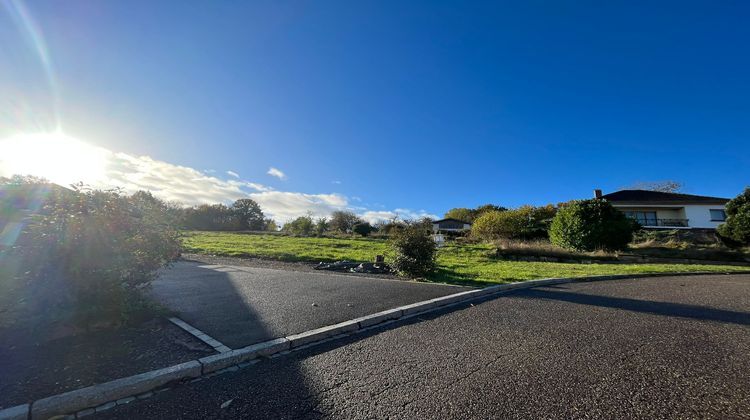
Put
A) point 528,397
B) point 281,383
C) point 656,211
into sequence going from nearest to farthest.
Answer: point 528,397 → point 281,383 → point 656,211

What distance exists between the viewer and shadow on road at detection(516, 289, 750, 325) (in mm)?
4992

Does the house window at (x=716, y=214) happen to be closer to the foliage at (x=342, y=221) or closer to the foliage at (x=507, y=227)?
the foliage at (x=507, y=227)

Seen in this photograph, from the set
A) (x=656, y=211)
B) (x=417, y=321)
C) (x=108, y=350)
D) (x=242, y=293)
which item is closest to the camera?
(x=108, y=350)

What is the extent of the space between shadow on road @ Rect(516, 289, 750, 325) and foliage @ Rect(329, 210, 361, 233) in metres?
34.6

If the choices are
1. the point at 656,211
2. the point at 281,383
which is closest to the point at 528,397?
the point at 281,383

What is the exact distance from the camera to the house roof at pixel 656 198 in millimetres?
33366

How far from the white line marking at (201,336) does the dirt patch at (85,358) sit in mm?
61

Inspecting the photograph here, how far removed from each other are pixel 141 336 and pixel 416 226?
7.38 meters

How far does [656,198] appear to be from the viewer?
116 feet

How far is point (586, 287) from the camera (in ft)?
25.5

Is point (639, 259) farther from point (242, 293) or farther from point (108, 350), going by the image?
point (108, 350)

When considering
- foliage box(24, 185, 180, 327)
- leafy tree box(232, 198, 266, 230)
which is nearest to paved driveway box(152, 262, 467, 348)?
foliage box(24, 185, 180, 327)

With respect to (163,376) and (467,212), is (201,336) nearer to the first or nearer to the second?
(163,376)

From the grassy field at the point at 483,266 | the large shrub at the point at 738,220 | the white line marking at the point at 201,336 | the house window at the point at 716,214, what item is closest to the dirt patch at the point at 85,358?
the white line marking at the point at 201,336
